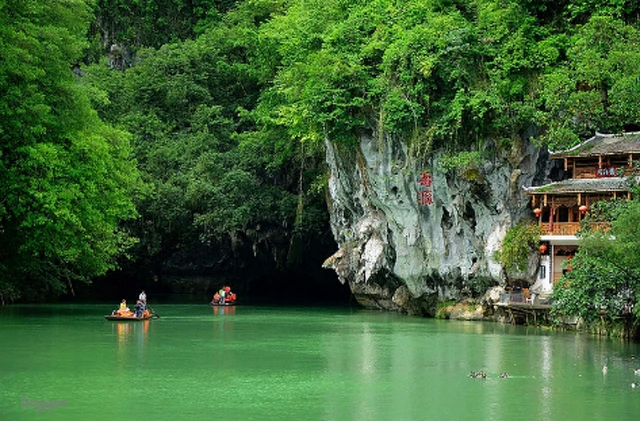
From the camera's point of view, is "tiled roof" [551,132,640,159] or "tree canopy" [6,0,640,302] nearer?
"tree canopy" [6,0,640,302]

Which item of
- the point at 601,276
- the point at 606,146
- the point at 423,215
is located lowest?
the point at 601,276

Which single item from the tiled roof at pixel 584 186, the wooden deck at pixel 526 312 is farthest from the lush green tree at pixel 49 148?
the tiled roof at pixel 584 186

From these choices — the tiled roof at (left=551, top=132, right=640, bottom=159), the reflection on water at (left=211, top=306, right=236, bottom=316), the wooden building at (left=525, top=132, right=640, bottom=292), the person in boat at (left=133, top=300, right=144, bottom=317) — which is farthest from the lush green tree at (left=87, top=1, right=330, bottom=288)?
the tiled roof at (left=551, top=132, right=640, bottom=159)

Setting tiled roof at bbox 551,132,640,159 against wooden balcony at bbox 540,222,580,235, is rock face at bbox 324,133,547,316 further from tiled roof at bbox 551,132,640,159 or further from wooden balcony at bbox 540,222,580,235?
tiled roof at bbox 551,132,640,159

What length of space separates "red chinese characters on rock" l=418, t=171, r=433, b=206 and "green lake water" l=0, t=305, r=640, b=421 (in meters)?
5.01

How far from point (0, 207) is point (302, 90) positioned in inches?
531

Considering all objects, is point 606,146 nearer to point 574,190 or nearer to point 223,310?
point 574,190

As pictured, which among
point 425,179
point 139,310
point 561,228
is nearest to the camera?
point 561,228

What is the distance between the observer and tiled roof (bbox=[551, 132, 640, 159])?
32.8 metres

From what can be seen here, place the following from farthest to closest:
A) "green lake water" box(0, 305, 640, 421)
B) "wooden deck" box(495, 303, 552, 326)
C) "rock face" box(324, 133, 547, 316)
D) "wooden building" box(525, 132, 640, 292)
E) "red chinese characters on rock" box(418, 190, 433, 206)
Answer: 1. "red chinese characters on rock" box(418, 190, 433, 206)
2. "rock face" box(324, 133, 547, 316)
3. "wooden deck" box(495, 303, 552, 326)
4. "wooden building" box(525, 132, 640, 292)
5. "green lake water" box(0, 305, 640, 421)

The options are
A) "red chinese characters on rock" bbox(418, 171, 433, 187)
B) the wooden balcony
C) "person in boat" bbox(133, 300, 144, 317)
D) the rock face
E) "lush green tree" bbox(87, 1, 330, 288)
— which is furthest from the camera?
"lush green tree" bbox(87, 1, 330, 288)

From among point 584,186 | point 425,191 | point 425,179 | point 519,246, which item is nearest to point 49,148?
point 425,179

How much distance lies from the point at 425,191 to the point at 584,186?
20.8 feet

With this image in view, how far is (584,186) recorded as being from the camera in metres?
33.6
